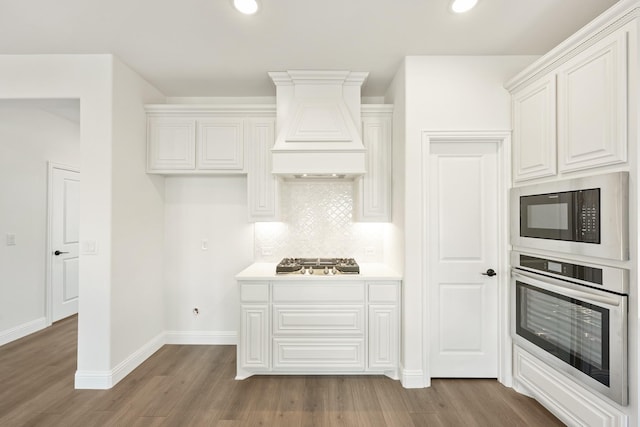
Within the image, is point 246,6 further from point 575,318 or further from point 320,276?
point 575,318

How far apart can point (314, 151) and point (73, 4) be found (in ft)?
6.18

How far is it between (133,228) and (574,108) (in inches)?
140

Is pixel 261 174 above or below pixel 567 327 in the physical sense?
above

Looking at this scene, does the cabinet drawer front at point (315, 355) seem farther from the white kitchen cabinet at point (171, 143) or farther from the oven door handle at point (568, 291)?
the white kitchen cabinet at point (171, 143)

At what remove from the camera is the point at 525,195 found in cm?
229

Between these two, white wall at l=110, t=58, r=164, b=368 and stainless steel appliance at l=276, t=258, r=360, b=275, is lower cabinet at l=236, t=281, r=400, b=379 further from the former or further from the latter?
white wall at l=110, t=58, r=164, b=368

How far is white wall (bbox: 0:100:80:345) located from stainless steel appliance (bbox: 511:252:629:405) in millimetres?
4999

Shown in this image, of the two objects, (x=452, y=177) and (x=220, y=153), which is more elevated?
(x=220, y=153)

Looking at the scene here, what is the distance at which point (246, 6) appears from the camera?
76.4 inches

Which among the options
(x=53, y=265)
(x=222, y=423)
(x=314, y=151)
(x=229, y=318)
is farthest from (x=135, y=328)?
(x=314, y=151)

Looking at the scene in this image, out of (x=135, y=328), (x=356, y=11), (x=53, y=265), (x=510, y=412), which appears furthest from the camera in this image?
(x=53, y=265)

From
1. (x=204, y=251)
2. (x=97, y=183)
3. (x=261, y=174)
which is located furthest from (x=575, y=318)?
(x=97, y=183)

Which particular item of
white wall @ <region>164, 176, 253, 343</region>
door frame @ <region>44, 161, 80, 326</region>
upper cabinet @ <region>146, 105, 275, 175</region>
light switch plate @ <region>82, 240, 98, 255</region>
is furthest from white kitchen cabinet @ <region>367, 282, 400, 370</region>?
door frame @ <region>44, 161, 80, 326</region>

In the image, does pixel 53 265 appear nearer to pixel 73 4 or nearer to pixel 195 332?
pixel 195 332
